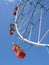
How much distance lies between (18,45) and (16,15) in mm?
6403

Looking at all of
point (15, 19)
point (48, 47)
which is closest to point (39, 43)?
point (48, 47)

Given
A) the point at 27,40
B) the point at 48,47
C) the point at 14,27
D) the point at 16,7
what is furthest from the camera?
the point at 16,7

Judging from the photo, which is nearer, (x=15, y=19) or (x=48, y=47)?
(x=48, y=47)

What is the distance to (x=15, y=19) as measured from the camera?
42438 mm

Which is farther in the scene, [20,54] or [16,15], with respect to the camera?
[16,15]

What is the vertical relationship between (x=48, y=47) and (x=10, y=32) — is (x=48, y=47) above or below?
above

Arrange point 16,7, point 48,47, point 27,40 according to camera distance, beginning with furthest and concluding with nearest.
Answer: point 16,7 → point 27,40 → point 48,47

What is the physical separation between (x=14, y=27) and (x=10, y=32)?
86 centimetres

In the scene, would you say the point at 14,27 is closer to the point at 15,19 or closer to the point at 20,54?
the point at 15,19

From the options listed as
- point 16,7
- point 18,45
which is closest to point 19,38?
point 18,45

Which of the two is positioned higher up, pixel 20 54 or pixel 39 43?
pixel 39 43

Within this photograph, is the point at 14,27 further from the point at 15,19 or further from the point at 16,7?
the point at 16,7

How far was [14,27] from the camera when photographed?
137ft

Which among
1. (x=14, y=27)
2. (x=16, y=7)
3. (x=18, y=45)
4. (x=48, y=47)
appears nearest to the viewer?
(x=48, y=47)
